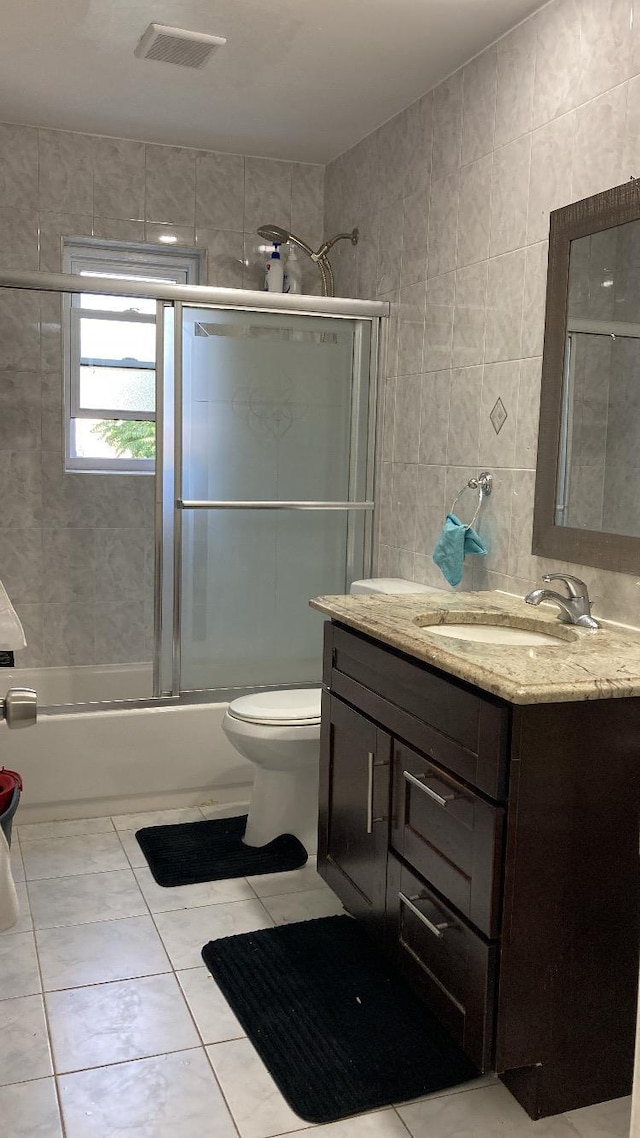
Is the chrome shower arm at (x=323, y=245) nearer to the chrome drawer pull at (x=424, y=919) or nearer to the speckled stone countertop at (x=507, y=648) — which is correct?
the speckled stone countertop at (x=507, y=648)

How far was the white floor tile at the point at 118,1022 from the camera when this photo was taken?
1.86 metres

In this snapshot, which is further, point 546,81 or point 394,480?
point 394,480

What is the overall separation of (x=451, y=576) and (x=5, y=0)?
6.47 feet

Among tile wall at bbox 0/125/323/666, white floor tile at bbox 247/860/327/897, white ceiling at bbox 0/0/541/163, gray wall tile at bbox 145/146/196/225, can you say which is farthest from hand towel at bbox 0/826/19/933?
gray wall tile at bbox 145/146/196/225

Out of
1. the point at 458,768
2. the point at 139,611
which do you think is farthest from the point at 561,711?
the point at 139,611

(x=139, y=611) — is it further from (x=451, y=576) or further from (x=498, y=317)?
(x=498, y=317)

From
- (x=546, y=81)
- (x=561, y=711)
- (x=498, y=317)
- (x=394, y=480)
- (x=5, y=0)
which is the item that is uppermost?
(x=5, y=0)

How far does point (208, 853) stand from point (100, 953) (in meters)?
0.59

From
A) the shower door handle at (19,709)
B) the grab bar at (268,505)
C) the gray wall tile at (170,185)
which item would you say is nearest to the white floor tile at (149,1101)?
the shower door handle at (19,709)

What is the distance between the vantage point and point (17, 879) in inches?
103

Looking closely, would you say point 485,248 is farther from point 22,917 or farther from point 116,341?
point 22,917

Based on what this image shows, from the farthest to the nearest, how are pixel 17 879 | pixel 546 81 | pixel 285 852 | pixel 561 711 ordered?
pixel 285 852, pixel 17 879, pixel 546 81, pixel 561 711

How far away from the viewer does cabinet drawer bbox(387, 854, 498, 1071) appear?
1.65 m

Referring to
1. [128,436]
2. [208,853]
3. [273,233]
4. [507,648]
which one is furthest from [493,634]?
[128,436]
